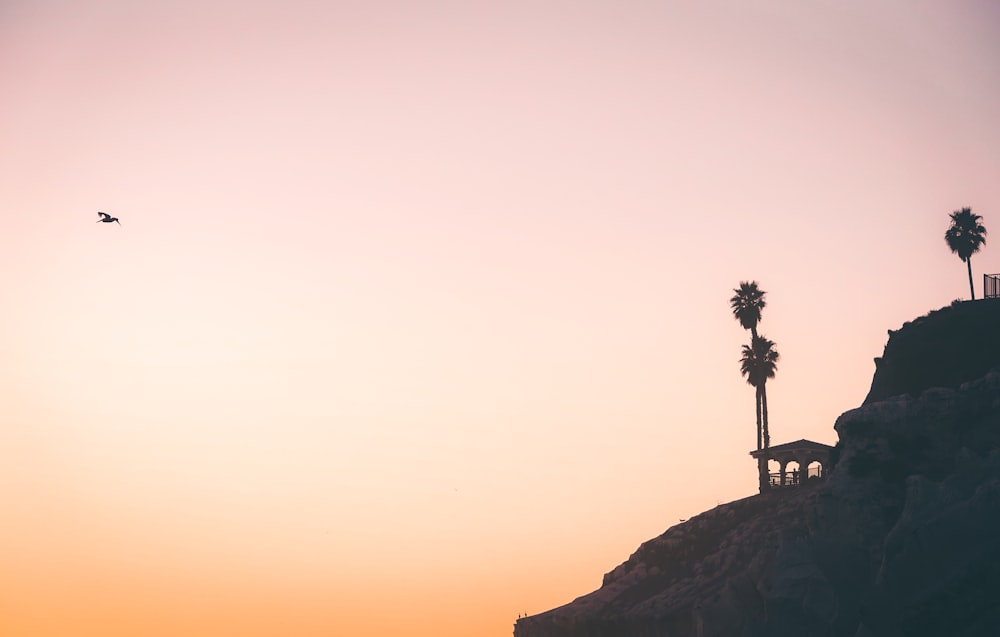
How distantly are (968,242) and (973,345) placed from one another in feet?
75.6

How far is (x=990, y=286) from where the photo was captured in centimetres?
10462

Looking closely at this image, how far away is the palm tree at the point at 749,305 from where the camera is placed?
408 ft

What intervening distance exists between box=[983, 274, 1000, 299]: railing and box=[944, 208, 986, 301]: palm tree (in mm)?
10499

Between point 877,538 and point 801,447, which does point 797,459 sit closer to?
point 801,447

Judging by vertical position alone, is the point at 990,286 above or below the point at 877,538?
above

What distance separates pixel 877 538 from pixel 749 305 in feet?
137

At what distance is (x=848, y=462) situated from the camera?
9062 centimetres

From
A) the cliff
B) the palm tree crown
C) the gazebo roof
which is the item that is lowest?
the cliff

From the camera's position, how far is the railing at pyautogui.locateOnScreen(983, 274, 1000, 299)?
104 metres

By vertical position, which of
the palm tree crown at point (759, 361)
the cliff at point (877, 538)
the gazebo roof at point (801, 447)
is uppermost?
the palm tree crown at point (759, 361)

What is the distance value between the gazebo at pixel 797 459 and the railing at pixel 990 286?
17690 mm

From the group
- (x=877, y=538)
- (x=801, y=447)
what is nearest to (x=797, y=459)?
(x=801, y=447)

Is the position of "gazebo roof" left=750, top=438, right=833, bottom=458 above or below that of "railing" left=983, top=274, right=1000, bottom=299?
below

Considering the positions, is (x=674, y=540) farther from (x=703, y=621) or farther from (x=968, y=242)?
(x=968, y=242)
